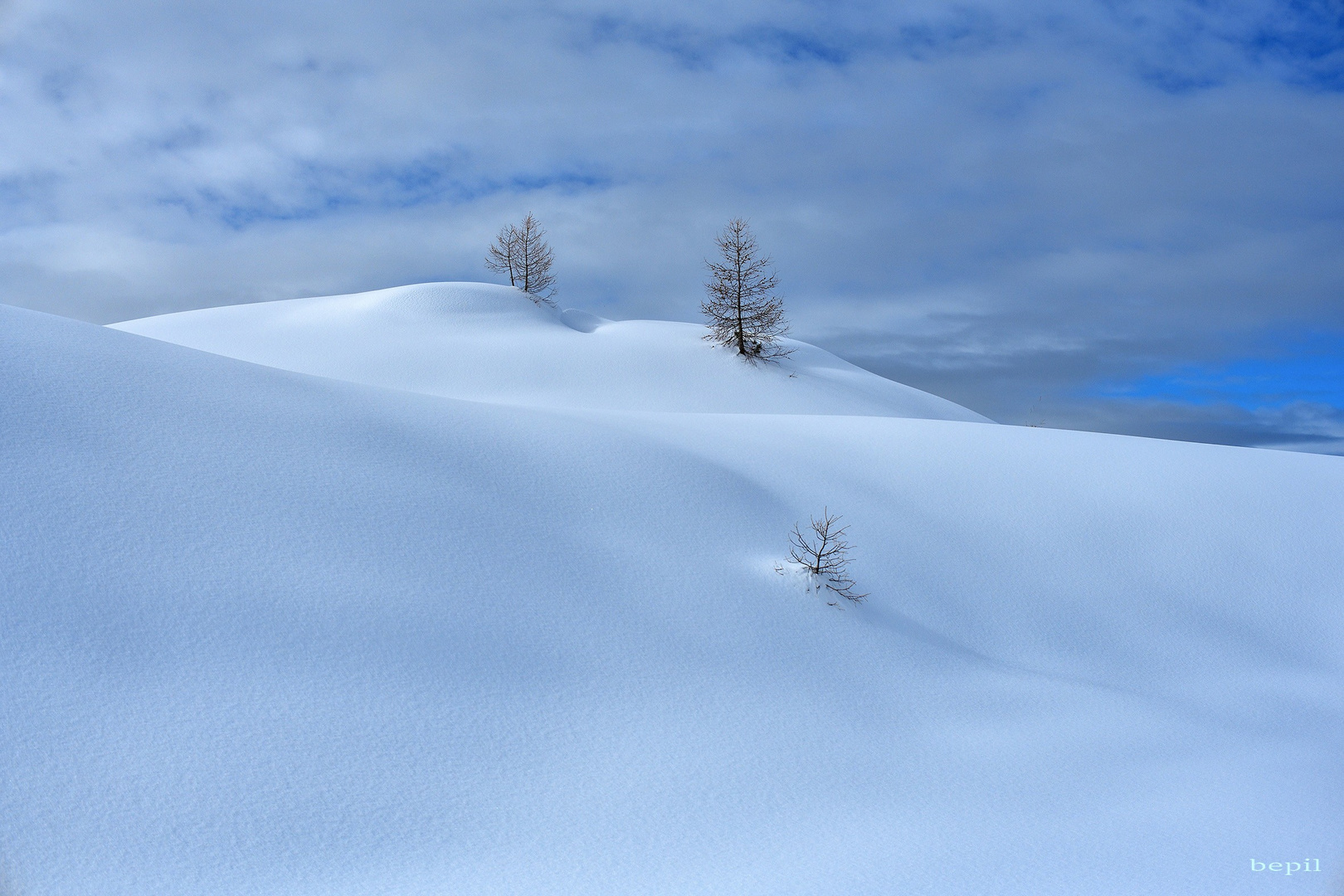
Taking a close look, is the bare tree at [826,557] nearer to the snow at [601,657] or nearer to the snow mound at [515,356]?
the snow at [601,657]

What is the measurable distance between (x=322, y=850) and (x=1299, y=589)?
9855 mm

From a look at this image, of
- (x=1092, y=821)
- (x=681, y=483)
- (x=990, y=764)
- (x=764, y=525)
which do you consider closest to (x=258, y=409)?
(x=681, y=483)

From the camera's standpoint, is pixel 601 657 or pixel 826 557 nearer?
pixel 601 657

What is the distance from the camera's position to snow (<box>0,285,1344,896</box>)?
426 centimetres

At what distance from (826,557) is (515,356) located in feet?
49.4

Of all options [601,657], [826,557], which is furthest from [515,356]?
[601,657]

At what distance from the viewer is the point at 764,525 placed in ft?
27.4

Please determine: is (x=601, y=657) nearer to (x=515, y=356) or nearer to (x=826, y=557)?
(x=826, y=557)

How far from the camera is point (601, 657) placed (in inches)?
235

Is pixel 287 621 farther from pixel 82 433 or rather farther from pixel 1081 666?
pixel 1081 666

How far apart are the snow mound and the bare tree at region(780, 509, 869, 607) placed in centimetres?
993

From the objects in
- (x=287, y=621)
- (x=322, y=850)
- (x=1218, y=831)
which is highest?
(x=287, y=621)

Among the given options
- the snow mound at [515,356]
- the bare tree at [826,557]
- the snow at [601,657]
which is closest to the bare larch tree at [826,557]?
the bare tree at [826,557]

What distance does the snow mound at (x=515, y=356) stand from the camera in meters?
20.0
